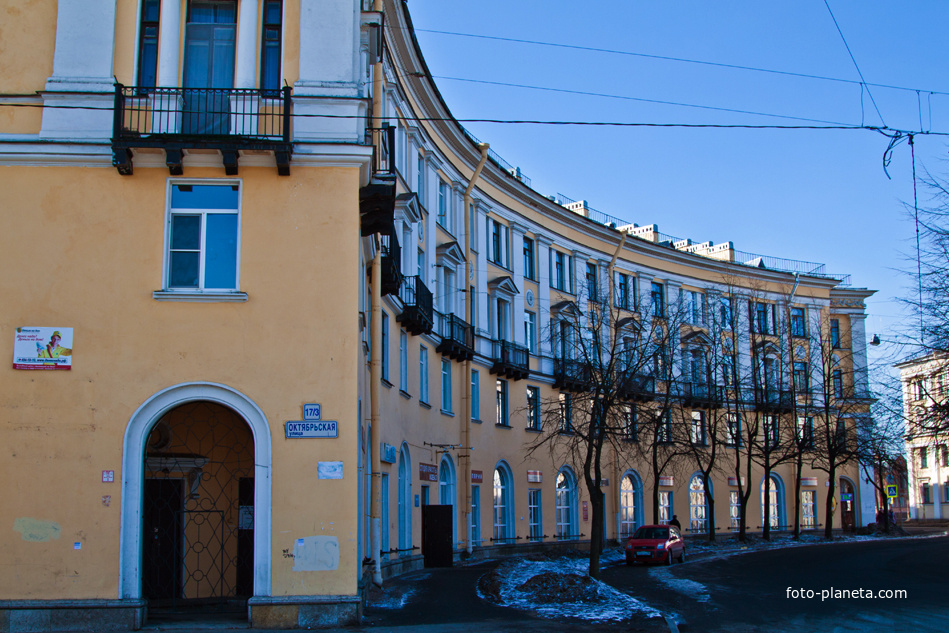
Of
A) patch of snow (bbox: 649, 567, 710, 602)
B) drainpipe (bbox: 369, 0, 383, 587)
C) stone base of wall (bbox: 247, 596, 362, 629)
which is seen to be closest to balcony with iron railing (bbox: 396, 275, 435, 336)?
drainpipe (bbox: 369, 0, 383, 587)

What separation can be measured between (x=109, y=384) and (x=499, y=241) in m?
24.6

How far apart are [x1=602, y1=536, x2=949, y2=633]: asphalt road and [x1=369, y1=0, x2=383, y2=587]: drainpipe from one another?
5618mm

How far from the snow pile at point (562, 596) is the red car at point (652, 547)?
35.0 ft

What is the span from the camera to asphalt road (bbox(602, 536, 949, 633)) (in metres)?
14.9

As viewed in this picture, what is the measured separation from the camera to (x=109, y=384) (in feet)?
45.3

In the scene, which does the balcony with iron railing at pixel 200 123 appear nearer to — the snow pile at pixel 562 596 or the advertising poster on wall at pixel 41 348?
the advertising poster on wall at pixel 41 348

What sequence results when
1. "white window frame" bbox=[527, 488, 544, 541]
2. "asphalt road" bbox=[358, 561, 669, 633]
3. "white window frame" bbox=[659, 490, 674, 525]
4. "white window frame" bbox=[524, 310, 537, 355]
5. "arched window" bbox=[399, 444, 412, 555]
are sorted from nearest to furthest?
"asphalt road" bbox=[358, 561, 669, 633] → "arched window" bbox=[399, 444, 412, 555] → "white window frame" bbox=[527, 488, 544, 541] → "white window frame" bbox=[524, 310, 537, 355] → "white window frame" bbox=[659, 490, 674, 525]

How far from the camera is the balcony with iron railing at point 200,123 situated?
14070mm

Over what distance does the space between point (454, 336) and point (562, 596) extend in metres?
14.5

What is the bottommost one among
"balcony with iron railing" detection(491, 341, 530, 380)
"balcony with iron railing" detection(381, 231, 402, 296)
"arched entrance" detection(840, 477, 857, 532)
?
"arched entrance" detection(840, 477, 857, 532)

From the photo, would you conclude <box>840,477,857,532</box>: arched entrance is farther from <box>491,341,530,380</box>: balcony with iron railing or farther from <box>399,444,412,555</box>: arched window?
<box>399,444,412,555</box>: arched window

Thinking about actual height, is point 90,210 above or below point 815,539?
above

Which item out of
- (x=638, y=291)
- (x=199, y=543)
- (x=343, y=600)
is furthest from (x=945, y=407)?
(x=638, y=291)

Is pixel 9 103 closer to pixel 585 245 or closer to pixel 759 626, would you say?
pixel 759 626
